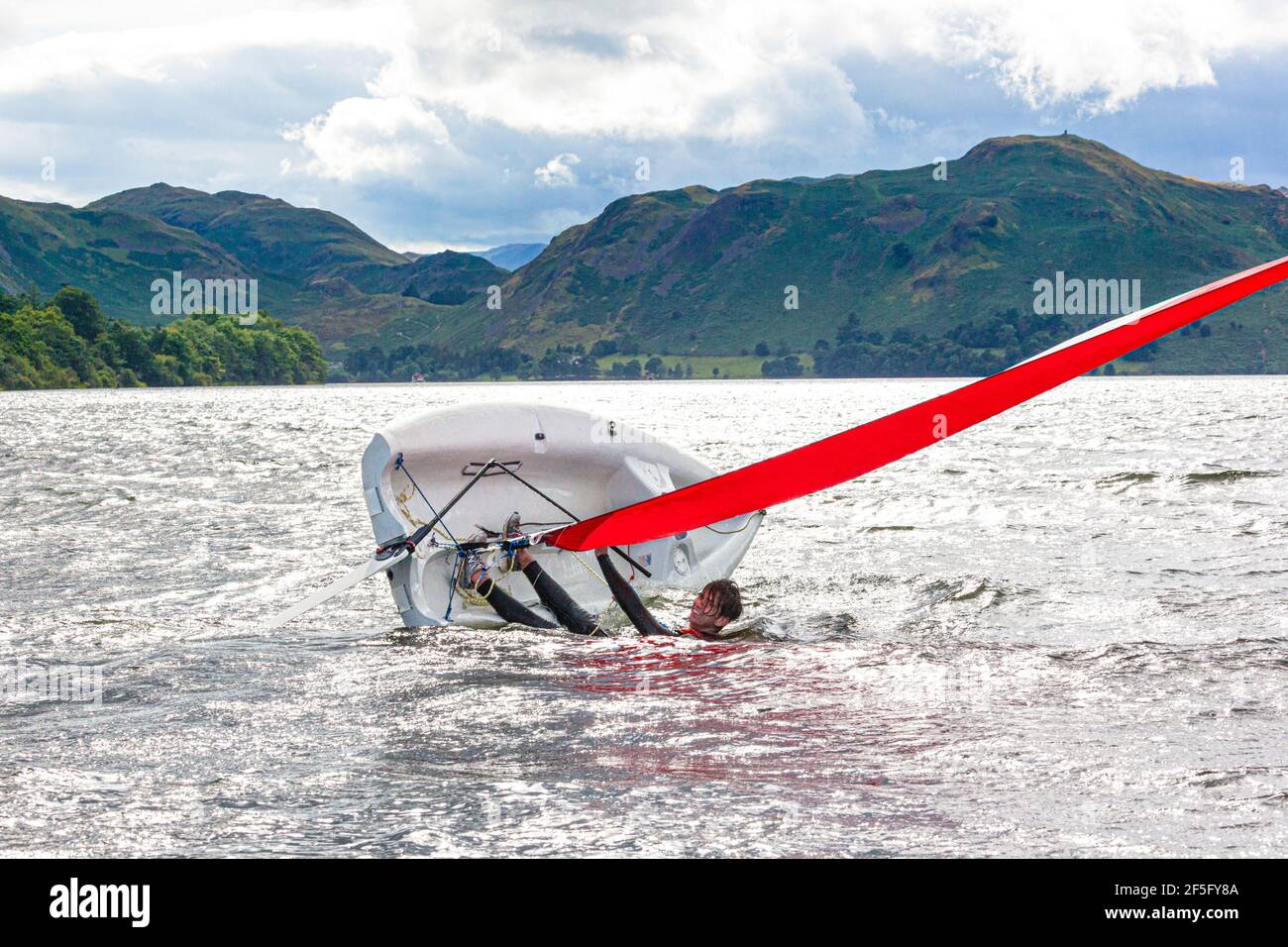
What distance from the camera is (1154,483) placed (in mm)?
23109

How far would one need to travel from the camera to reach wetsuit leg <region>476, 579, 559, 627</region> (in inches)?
407

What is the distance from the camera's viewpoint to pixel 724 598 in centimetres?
988

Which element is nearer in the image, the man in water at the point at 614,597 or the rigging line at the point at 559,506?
the man in water at the point at 614,597

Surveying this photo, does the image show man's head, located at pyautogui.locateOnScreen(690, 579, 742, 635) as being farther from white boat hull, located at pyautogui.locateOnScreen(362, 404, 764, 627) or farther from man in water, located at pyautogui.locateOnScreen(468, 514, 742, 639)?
white boat hull, located at pyautogui.locateOnScreen(362, 404, 764, 627)

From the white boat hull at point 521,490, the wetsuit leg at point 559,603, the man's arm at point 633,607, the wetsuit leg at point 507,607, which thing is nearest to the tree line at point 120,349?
the white boat hull at point 521,490

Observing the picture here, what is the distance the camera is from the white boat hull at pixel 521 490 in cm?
1048

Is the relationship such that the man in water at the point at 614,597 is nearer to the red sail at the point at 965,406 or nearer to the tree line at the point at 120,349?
the red sail at the point at 965,406

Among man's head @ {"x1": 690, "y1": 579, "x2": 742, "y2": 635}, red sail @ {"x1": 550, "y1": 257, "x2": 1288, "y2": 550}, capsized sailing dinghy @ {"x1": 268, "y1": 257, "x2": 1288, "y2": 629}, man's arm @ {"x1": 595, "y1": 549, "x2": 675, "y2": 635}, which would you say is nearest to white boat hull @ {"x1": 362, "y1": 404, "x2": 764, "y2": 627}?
capsized sailing dinghy @ {"x1": 268, "y1": 257, "x2": 1288, "y2": 629}

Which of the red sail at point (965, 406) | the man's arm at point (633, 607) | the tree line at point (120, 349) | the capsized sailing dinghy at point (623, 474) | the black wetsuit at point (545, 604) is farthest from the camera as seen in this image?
the tree line at point (120, 349)

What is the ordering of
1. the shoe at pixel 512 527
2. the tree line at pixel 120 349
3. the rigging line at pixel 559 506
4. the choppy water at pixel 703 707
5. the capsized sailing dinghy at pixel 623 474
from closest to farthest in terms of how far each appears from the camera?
the choppy water at pixel 703 707 < the capsized sailing dinghy at pixel 623 474 < the shoe at pixel 512 527 < the rigging line at pixel 559 506 < the tree line at pixel 120 349

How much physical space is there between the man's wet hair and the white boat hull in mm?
1771
